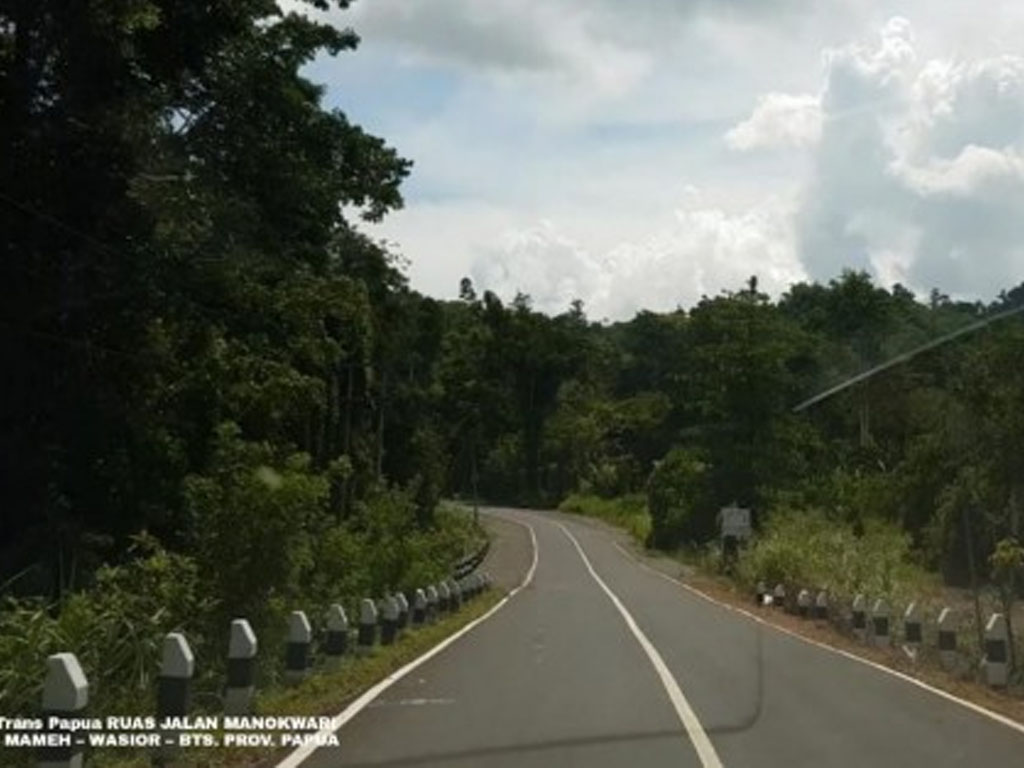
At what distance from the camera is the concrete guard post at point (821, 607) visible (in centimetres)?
3195

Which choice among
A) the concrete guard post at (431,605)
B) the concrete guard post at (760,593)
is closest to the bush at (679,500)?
the concrete guard post at (760,593)

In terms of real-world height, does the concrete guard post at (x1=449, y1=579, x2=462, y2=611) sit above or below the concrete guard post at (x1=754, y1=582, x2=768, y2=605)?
above

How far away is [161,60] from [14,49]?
3.46 meters

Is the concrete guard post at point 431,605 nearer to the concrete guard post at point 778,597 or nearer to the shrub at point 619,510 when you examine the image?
the concrete guard post at point 778,597

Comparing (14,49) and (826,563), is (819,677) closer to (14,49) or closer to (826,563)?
(14,49)

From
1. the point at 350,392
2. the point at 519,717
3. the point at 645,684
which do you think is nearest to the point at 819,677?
the point at 645,684

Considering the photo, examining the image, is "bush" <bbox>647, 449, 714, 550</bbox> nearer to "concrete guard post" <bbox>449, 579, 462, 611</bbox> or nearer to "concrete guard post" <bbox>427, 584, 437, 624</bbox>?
"concrete guard post" <bbox>449, 579, 462, 611</bbox>

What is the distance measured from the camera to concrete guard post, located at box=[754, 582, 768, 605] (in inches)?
1630

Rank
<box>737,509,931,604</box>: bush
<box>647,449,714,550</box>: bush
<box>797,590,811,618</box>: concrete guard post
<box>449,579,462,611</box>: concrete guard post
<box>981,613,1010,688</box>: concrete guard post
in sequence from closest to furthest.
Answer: <box>981,613,1010,688</box>: concrete guard post < <box>449,579,462,611</box>: concrete guard post < <box>737,509,931,604</box>: bush < <box>797,590,811,618</box>: concrete guard post < <box>647,449,714,550</box>: bush

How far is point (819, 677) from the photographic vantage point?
17469 millimetres

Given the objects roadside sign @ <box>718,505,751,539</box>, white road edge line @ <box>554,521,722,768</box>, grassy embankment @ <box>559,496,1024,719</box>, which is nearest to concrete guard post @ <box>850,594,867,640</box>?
grassy embankment @ <box>559,496,1024,719</box>

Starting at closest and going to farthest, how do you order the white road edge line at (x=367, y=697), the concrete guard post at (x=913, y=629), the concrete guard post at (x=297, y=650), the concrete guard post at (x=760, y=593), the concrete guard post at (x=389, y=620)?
the white road edge line at (x=367, y=697) → the concrete guard post at (x=297, y=650) → the concrete guard post at (x=389, y=620) → the concrete guard post at (x=913, y=629) → the concrete guard post at (x=760, y=593)

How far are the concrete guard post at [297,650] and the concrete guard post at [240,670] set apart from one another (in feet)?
8.50

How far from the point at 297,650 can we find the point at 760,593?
2988cm
